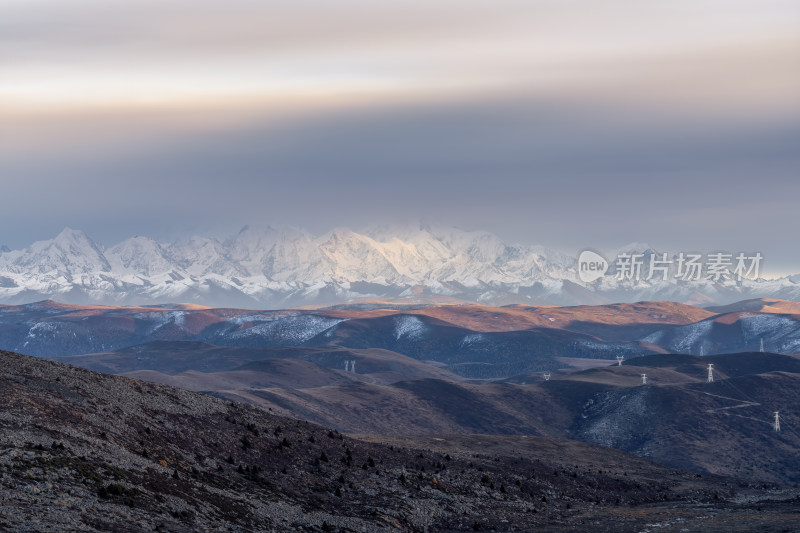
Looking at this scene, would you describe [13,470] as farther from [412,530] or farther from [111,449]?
[412,530]

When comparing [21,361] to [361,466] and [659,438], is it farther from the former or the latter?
[659,438]

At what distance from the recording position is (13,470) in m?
50.4

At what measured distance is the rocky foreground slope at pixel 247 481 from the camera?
51500mm

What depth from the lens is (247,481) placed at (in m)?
67.4

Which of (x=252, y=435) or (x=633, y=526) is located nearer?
(x=633, y=526)

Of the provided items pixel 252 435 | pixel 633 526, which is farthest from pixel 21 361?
pixel 633 526

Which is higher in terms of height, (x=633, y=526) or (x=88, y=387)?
(x=88, y=387)

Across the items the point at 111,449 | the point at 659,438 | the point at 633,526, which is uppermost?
the point at 111,449

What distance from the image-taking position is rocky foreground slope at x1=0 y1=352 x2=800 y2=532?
51.5 metres

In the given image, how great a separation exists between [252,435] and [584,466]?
55.6 m

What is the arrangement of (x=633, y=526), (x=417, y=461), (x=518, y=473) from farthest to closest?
(x=518, y=473) → (x=417, y=461) → (x=633, y=526)

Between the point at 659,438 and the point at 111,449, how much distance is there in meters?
155

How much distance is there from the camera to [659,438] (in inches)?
7657

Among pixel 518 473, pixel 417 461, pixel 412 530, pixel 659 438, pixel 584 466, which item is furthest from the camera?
pixel 659 438
